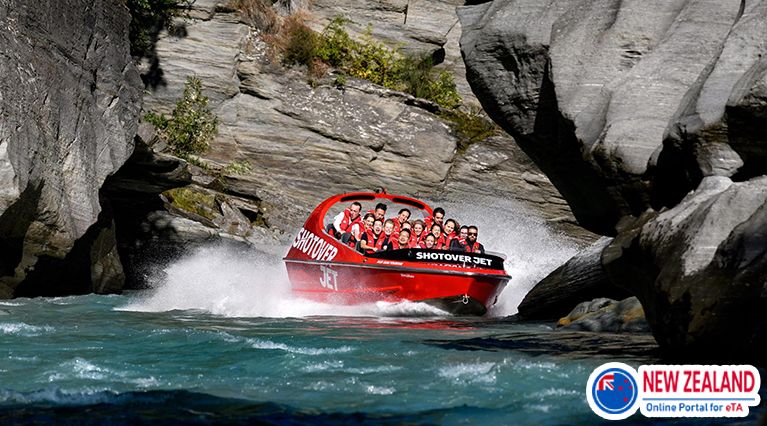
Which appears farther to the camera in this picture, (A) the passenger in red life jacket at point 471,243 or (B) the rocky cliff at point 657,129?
(A) the passenger in red life jacket at point 471,243

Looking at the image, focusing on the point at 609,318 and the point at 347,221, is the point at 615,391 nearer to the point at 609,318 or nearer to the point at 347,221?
the point at 609,318

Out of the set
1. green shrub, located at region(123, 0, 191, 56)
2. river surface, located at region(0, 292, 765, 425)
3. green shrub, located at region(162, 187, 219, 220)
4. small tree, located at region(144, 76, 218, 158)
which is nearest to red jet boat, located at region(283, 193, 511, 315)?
river surface, located at region(0, 292, 765, 425)

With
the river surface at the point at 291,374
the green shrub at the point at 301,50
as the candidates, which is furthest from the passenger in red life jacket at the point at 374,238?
the green shrub at the point at 301,50

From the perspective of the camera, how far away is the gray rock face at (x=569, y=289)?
417 inches

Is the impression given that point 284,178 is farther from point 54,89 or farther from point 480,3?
point 480,3

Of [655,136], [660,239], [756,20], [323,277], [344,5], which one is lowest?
[323,277]

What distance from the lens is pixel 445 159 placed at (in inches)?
901

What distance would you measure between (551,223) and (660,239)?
55.9 feet

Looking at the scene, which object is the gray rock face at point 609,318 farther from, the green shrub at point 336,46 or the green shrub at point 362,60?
the green shrub at point 336,46

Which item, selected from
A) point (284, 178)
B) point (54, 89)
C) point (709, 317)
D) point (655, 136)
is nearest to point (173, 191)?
point (284, 178)

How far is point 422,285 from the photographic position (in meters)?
11.2

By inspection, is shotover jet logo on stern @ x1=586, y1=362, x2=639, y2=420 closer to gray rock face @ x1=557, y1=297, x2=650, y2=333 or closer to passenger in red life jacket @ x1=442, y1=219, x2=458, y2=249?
gray rock face @ x1=557, y1=297, x2=650, y2=333

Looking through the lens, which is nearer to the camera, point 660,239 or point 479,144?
point 660,239

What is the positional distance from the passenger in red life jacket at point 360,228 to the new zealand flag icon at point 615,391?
292 inches
